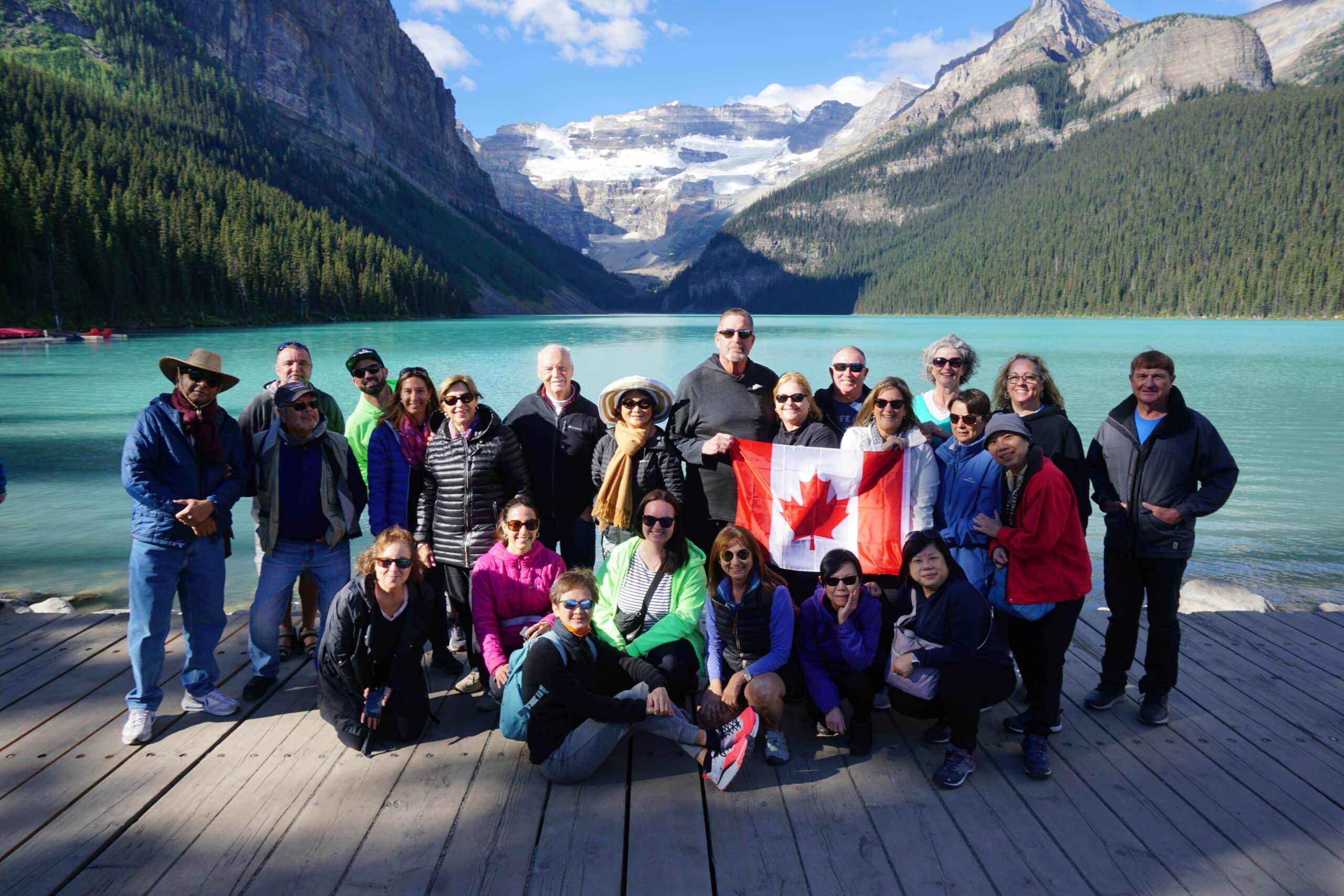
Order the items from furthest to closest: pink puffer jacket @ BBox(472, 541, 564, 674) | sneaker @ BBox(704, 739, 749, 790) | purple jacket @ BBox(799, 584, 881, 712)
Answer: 1. pink puffer jacket @ BBox(472, 541, 564, 674)
2. purple jacket @ BBox(799, 584, 881, 712)
3. sneaker @ BBox(704, 739, 749, 790)

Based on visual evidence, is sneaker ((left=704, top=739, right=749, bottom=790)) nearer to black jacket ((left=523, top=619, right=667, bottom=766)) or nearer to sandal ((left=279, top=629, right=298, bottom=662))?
black jacket ((left=523, top=619, right=667, bottom=766))

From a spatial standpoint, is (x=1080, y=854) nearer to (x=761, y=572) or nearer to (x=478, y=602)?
(x=761, y=572)

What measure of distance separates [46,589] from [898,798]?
11.3 metres

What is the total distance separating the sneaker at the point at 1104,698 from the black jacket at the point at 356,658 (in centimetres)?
413

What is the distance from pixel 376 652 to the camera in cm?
429

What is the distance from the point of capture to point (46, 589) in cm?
1002

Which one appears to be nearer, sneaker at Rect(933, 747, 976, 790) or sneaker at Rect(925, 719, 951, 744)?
sneaker at Rect(933, 747, 976, 790)

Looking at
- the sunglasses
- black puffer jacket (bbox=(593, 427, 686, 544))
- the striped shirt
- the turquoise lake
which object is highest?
A: the sunglasses

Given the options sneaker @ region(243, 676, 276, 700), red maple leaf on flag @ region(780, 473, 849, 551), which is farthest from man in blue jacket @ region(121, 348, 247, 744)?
red maple leaf on flag @ region(780, 473, 849, 551)

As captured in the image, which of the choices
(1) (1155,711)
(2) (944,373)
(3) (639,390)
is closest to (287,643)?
(3) (639,390)

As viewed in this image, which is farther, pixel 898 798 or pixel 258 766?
pixel 258 766

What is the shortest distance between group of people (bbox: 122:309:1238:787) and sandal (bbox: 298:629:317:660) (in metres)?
0.03

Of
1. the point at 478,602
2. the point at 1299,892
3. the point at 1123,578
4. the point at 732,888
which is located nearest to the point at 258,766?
the point at 478,602

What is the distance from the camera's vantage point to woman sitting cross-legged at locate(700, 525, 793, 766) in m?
4.36
